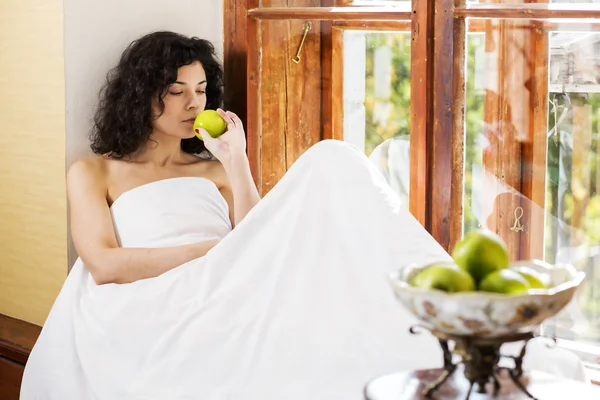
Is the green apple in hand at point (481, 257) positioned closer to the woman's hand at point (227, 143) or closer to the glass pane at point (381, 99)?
the glass pane at point (381, 99)

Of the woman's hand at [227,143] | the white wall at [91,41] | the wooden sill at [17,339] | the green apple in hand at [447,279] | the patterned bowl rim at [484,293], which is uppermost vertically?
the white wall at [91,41]

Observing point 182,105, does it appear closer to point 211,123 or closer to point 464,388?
point 211,123

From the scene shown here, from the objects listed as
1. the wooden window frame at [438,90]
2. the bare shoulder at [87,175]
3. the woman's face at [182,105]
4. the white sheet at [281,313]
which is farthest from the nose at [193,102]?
the white sheet at [281,313]

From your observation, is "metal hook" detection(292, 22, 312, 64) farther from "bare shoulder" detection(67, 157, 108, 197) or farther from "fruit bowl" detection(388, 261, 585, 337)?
"fruit bowl" detection(388, 261, 585, 337)

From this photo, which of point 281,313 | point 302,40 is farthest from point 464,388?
point 302,40

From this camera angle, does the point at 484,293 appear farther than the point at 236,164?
No

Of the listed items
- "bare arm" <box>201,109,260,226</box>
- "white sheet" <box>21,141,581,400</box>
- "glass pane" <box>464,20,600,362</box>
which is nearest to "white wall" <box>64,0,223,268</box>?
"bare arm" <box>201,109,260,226</box>

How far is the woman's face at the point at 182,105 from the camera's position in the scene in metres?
2.26

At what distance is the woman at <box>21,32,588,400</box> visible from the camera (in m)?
1.51

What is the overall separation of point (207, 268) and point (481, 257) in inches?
33.2

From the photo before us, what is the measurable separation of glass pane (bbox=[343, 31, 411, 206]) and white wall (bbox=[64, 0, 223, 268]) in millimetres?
627

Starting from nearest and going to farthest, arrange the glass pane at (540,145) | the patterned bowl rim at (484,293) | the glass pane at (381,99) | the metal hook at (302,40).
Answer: the patterned bowl rim at (484,293), the glass pane at (540,145), the glass pane at (381,99), the metal hook at (302,40)

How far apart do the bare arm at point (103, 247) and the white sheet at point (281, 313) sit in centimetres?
9

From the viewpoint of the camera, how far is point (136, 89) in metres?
2.23
